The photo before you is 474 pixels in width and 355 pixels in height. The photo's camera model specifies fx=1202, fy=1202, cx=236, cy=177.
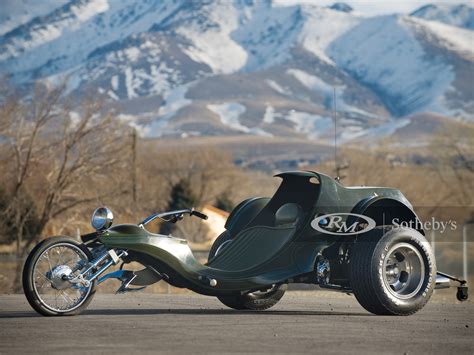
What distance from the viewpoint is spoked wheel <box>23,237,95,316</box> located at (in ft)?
38.9

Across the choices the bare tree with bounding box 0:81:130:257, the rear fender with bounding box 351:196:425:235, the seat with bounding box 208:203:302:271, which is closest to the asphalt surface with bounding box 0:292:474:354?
the seat with bounding box 208:203:302:271

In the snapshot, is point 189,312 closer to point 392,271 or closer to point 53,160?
point 392,271

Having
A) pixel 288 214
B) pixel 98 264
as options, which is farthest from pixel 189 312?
pixel 288 214

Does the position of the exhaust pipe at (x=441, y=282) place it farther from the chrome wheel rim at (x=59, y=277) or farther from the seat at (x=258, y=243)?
the chrome wheel rim at (x=59, y=277)

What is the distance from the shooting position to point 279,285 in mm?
13641

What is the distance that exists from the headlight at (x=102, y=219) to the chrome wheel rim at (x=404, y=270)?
299 centimetres

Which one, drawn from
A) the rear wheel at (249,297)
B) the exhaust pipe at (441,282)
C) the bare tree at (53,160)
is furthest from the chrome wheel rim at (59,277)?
the bare tree at (53,160)

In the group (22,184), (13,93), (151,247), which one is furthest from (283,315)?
(13,93)

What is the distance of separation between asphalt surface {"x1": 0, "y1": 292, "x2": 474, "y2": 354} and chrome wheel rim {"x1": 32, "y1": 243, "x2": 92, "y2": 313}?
23 centimetres

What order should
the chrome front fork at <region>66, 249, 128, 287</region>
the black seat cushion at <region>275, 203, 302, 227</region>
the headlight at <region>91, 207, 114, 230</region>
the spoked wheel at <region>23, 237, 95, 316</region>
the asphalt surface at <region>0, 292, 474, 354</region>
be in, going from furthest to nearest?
1. the black seat cushion at <region>275, 203, 302, 227</region>
2. the headlight at <region>91, 207, 114, 230</region>
3. the chrome front fork at <region>66, 249, 128, 287</region>
4. the spoked wheel at <region>23, 237, 95, 316</region>
5. the asphalt surface at <region>0, 292, 474, 354</region>

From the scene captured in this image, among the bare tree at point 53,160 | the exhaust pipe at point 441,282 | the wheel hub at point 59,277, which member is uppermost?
the wheel hub at point 59,277

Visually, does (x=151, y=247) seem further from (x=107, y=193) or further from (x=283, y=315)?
(x=107, y=193)

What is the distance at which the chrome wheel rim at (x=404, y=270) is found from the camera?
1292 centimetres

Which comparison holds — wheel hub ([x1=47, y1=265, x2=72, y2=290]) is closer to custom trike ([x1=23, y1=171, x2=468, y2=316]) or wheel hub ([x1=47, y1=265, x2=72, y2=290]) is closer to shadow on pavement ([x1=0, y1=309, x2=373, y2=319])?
custom trike ([x1=23, y1=171, x2=468, y2=316])
